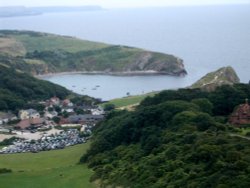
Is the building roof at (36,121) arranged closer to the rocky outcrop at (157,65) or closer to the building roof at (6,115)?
the building roof at (6,115)

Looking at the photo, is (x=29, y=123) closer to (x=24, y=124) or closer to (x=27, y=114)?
(x=24, y=124)

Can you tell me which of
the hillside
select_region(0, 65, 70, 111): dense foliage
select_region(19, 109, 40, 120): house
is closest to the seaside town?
select_region(19, 109, 40, 120): house

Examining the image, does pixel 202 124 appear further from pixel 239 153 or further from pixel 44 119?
pixel 44 119

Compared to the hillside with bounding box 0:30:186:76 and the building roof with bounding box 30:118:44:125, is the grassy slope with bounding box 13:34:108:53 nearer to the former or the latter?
the hillside with bounding box 0:30:186:76

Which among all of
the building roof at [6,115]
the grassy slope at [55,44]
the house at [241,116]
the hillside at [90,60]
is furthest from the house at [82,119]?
the grassy slope at [55,44]

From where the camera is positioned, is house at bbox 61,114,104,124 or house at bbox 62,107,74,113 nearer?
house at bbox 61,114,104,124

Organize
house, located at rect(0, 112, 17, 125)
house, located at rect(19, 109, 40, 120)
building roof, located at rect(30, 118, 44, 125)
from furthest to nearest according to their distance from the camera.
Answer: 1. house, located at rect(19, 109, 40, 120)
2. house, located at rect(0, 112, 17, 125)
3. building roof, located at rect(30, 118, 44, 125)
